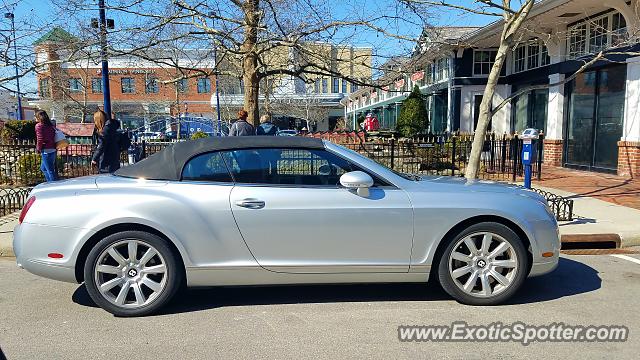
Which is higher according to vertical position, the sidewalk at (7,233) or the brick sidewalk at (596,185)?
the brick sidewalk at (596,185)

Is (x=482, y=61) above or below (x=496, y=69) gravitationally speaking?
above

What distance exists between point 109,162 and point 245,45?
3.20m

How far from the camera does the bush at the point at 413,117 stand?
18547 mm

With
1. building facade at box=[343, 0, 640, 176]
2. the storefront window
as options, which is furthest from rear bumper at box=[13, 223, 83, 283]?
the storefront window

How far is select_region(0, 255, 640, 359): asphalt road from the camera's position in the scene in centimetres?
320

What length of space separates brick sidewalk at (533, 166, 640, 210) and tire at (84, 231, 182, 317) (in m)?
8.08

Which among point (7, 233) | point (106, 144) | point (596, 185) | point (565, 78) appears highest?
point (565, 78)

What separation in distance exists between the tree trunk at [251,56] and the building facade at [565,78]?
263 centimetres

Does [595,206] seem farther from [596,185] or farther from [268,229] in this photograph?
[268,229]

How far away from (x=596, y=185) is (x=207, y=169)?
33.3 ft

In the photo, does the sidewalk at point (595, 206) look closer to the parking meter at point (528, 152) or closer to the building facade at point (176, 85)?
the parking meter at point (528, 152)

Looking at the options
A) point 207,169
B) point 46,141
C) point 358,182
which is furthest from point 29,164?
point 358,182

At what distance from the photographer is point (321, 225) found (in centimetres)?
378

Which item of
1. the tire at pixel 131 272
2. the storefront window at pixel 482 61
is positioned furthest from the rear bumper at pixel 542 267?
the storefront window at pixel 482 61
